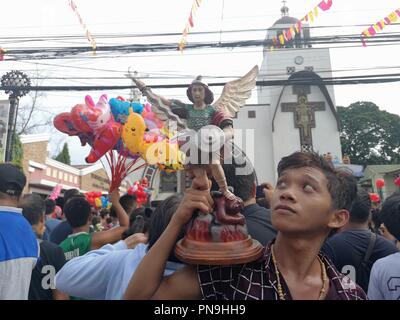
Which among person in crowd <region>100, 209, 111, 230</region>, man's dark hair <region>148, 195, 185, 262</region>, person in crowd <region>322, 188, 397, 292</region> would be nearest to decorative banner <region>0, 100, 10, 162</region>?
person in crowd <region>100, 209, 111, 230</region>

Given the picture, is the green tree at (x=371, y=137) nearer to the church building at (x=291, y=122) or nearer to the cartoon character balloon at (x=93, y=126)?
the church building at (x=291, y=122)

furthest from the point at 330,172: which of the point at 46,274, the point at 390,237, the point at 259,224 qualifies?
the point at 390,237

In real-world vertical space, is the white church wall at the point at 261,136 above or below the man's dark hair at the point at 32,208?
above

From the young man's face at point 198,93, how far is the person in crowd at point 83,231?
5.01ft

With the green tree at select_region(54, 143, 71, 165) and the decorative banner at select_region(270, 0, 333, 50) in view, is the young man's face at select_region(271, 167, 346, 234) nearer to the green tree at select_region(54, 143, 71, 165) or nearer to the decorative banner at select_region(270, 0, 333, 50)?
the decorative banner at select_region(270, 0, 333, 50)

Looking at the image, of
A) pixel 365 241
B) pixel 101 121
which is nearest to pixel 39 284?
pixel 365 241

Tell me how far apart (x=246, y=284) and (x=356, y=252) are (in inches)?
64.4

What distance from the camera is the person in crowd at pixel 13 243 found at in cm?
195

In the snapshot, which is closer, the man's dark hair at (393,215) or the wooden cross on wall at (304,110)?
the man's dark hair at (393,215)

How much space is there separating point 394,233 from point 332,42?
19.3 feet

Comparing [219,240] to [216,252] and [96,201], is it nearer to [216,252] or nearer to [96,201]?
[216,252]

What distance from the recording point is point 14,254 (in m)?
1.99

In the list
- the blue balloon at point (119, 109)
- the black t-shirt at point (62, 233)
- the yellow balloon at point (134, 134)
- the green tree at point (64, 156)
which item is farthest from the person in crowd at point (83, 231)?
the green tree at point (64, 156)

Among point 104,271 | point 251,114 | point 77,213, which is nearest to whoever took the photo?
point 104,271
